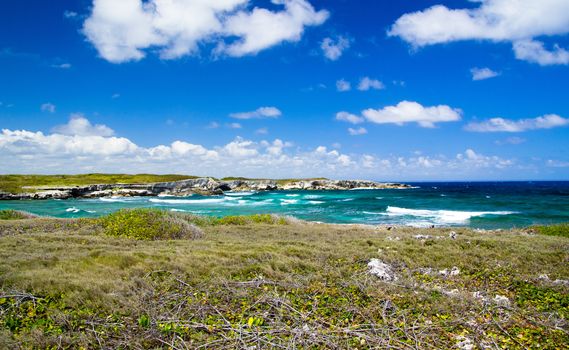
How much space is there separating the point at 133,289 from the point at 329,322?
4.55 m

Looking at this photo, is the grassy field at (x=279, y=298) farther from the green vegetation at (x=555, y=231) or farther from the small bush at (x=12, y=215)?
the small bush at (x=12, y=215)

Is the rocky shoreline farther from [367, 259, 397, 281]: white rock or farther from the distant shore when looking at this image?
[367, 259, 397, 281]: white rock

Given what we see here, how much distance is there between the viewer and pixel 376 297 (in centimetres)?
753

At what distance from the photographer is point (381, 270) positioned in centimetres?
941

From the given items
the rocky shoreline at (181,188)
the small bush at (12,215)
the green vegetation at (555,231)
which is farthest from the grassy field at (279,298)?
the rocky shoreline at (181,188)

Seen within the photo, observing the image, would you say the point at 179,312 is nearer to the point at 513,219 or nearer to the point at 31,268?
the point at 31,268

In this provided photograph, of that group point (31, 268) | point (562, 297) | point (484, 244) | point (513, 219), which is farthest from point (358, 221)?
point (31, 268)

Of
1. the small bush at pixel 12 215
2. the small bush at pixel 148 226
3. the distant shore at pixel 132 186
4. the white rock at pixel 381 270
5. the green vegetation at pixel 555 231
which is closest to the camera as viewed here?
the white rock at pixel 381 270

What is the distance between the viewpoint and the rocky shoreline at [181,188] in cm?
7769

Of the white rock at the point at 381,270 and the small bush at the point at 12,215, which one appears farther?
the small bush at the point at 12,215

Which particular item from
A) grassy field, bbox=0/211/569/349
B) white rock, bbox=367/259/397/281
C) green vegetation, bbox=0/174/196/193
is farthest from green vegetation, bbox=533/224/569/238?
green vegetation, bbox=0/174/196/193

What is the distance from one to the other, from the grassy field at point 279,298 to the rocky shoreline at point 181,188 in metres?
79.0

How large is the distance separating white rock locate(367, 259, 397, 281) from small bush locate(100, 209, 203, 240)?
30.7 feet

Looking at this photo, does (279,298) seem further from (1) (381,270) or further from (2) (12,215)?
(2) (12,215)
